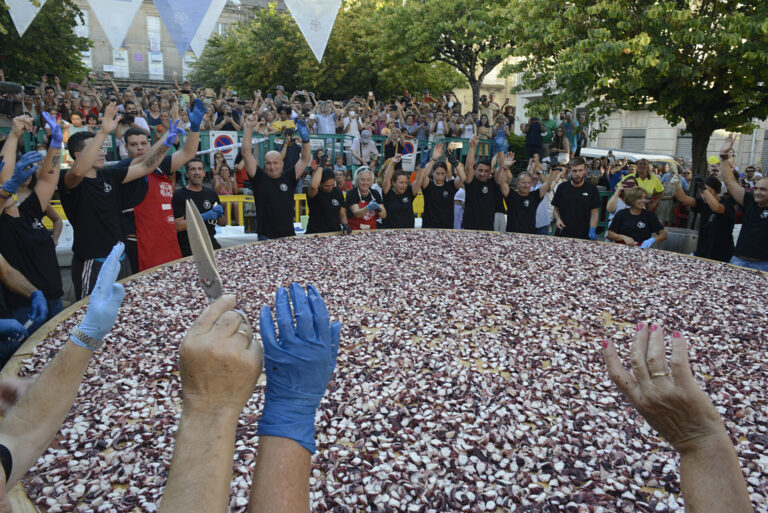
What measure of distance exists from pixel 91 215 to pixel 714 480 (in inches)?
176

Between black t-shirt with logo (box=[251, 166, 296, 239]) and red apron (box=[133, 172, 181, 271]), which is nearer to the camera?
red apron (box=[133, 172, 181, 271])

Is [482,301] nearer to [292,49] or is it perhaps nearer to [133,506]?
[133,506]

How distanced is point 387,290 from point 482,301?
0.77 meters

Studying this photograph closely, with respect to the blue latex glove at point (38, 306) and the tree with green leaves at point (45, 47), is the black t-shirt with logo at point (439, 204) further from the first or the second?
the tree with green leaves at point (45, 47)

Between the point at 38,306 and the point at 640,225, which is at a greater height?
the point at 640,225

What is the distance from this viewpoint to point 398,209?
6891mm

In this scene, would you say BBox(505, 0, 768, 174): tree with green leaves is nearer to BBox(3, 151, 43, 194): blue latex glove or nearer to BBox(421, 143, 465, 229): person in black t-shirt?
BBox(421, 143, 465, 229): person in black t-shirt

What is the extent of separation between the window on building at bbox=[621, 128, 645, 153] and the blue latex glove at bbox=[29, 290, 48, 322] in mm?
29909

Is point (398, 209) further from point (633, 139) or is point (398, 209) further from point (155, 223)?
point (633, 139)

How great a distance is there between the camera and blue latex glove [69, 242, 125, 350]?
153 cm

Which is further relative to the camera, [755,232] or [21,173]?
[755,232]

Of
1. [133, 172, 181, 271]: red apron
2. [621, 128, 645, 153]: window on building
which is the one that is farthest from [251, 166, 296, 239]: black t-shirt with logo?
[621, 128, 645, 153]: window on building

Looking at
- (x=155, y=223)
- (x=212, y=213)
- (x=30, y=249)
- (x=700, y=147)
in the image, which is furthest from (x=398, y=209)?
(x=700, y=147)

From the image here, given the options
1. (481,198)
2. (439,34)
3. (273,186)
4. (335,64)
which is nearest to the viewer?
(273,186)
